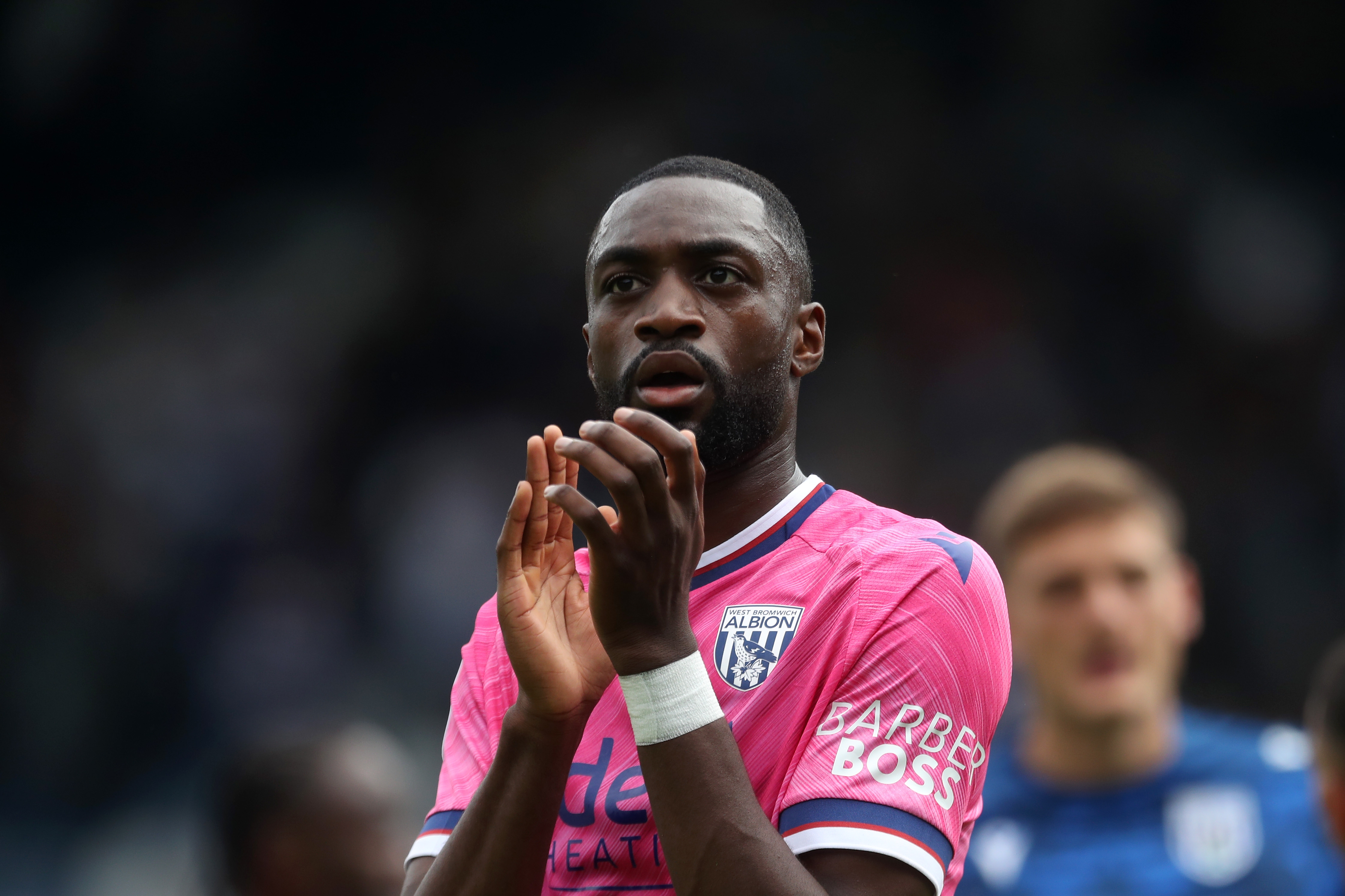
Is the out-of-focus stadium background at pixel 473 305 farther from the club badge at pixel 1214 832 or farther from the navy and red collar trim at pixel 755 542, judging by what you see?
the navy and red collar trim at pixel 755 542

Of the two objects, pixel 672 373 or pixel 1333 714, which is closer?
pixel 672 373

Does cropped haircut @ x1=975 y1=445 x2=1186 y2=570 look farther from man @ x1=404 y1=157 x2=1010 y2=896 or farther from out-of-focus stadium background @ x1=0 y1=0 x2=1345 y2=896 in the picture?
man @ x1=404 y1=157 x2=1010 y2=896

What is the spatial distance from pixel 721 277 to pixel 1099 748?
11.1 ft

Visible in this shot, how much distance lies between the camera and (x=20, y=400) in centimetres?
992

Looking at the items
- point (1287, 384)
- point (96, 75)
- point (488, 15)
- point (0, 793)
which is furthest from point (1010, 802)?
point (96, 75)

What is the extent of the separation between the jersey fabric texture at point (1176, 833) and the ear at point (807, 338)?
2.92m

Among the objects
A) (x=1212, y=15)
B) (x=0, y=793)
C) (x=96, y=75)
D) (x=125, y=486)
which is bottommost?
(x=0, y=793)

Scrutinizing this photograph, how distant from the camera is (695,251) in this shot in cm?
255

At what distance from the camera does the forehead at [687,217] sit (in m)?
2.57

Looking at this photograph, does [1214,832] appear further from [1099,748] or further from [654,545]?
[654,545]

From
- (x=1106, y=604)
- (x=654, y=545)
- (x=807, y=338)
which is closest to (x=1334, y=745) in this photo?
(x=1106, y=604)

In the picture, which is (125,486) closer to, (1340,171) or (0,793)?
(0,793)

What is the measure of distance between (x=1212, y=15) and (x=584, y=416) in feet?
17.9

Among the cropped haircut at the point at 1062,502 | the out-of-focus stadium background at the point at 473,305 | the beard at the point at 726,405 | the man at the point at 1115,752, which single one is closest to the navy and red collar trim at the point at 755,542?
the beard at the point at 726,405
